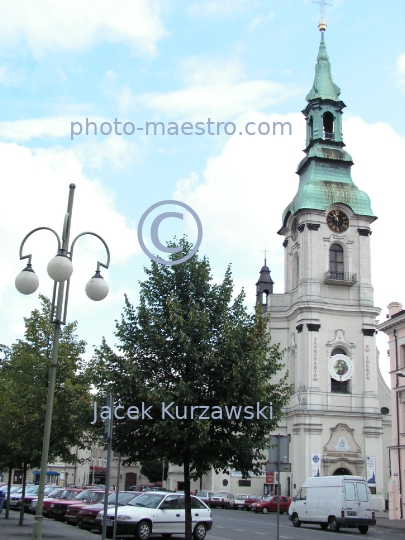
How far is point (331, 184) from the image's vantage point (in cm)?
6203

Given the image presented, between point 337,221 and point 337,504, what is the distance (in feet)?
108

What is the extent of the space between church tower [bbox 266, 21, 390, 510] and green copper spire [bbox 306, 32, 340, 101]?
4.54 feet

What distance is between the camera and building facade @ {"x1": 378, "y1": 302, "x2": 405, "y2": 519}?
41.0m

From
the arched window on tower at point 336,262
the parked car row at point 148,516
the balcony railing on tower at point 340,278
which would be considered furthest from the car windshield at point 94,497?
the arched window on tower at point 336,262

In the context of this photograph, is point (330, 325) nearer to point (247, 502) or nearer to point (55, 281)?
point (247, 502)

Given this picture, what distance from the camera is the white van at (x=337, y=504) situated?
31500mm

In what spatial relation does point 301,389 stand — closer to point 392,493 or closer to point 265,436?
point 392,493

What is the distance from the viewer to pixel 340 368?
5741cm

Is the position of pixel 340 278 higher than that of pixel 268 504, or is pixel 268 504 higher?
pixel 340 278

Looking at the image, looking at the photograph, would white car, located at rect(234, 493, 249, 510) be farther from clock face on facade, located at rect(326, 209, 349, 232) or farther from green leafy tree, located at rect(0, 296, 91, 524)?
green leafy tree, located at rect(0, 296, 91, 524)

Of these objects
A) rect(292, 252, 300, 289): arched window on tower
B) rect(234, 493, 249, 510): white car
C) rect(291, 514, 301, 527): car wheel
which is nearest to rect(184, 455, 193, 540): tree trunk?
rect(291, 514, 301, 527): car wheel

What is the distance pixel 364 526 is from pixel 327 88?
155 feet

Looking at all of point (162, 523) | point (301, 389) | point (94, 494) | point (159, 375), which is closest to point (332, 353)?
point (301, 389)

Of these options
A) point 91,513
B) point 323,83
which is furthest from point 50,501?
point 323,83
